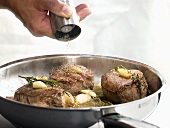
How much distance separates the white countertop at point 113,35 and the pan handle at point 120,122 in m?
1.00

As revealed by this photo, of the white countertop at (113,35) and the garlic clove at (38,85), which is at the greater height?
the white countertop at (113,35)

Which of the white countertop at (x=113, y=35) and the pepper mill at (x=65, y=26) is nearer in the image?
the pepper mill at (x=65, y=26)

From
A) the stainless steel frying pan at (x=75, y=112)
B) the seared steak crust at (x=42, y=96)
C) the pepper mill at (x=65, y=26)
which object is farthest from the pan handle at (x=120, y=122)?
the pepper mill at (x=65, y=26)

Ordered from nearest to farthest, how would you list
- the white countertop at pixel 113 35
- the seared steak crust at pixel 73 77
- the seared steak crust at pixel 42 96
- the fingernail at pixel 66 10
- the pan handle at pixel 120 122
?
1. the pan handle at pixel 120 122
2. the seared steak crust at pixel 42 96
3. the fingernail at pixel 66 10
4. the seared steak crust at pixel 73 77
5. the white countertop at pixel 113 35

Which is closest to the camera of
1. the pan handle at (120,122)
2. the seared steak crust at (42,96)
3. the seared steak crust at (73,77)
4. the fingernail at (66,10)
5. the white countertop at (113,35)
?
the pan handle at (120,122)

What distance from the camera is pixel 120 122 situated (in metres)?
1.08

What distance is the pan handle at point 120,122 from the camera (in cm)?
106

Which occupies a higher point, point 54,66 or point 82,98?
point 54,66

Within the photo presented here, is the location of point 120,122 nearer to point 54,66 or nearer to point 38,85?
point 38,85

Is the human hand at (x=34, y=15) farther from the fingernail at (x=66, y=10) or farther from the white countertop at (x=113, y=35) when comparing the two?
the white countertop at (x=113, y=35)

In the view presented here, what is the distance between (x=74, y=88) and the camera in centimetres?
153

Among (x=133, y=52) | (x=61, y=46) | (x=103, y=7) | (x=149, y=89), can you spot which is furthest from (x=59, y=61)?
(x=133, y=52)

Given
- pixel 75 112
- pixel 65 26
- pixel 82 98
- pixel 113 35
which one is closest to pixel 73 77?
pixel 82 98

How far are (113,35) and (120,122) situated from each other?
Result: 1.51 metres
